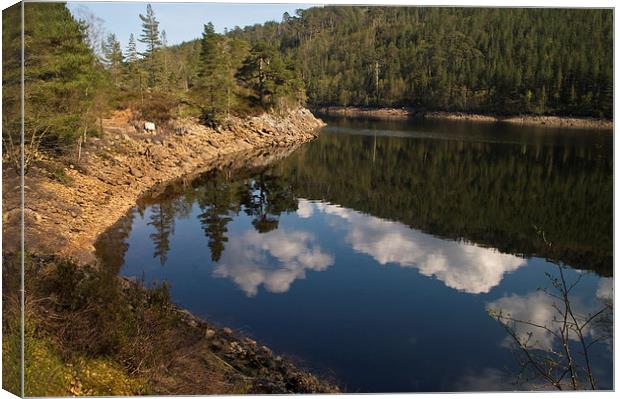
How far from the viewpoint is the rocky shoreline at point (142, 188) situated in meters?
13.1

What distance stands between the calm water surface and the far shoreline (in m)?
6.49

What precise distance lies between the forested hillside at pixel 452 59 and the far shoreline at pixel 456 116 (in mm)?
1126

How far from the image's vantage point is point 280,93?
70062 millimetres

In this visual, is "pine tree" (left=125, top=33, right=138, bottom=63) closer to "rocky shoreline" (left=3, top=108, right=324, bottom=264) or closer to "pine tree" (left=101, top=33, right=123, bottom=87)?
"pine tree" (left=101, top=33, right=123, bottom=87)

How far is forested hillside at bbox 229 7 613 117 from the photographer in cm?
4041

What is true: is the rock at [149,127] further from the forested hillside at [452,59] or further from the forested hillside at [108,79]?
the forested hillside at [452,59]

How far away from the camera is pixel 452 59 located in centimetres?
9662

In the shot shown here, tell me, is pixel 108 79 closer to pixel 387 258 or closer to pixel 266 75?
pixel 387 258

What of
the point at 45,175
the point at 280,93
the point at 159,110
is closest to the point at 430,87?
the point at 280,93

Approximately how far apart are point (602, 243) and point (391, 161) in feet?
Result: 96.6

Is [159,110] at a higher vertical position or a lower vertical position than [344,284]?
higher

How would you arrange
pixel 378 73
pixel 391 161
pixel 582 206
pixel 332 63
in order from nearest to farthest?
pixel 582 206 → pixel 391 161 → pixel 378 73 → pixel 332 63

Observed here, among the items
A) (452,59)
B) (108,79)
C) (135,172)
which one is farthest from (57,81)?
(452,59)

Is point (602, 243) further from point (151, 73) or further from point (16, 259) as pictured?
point (151, 73)
